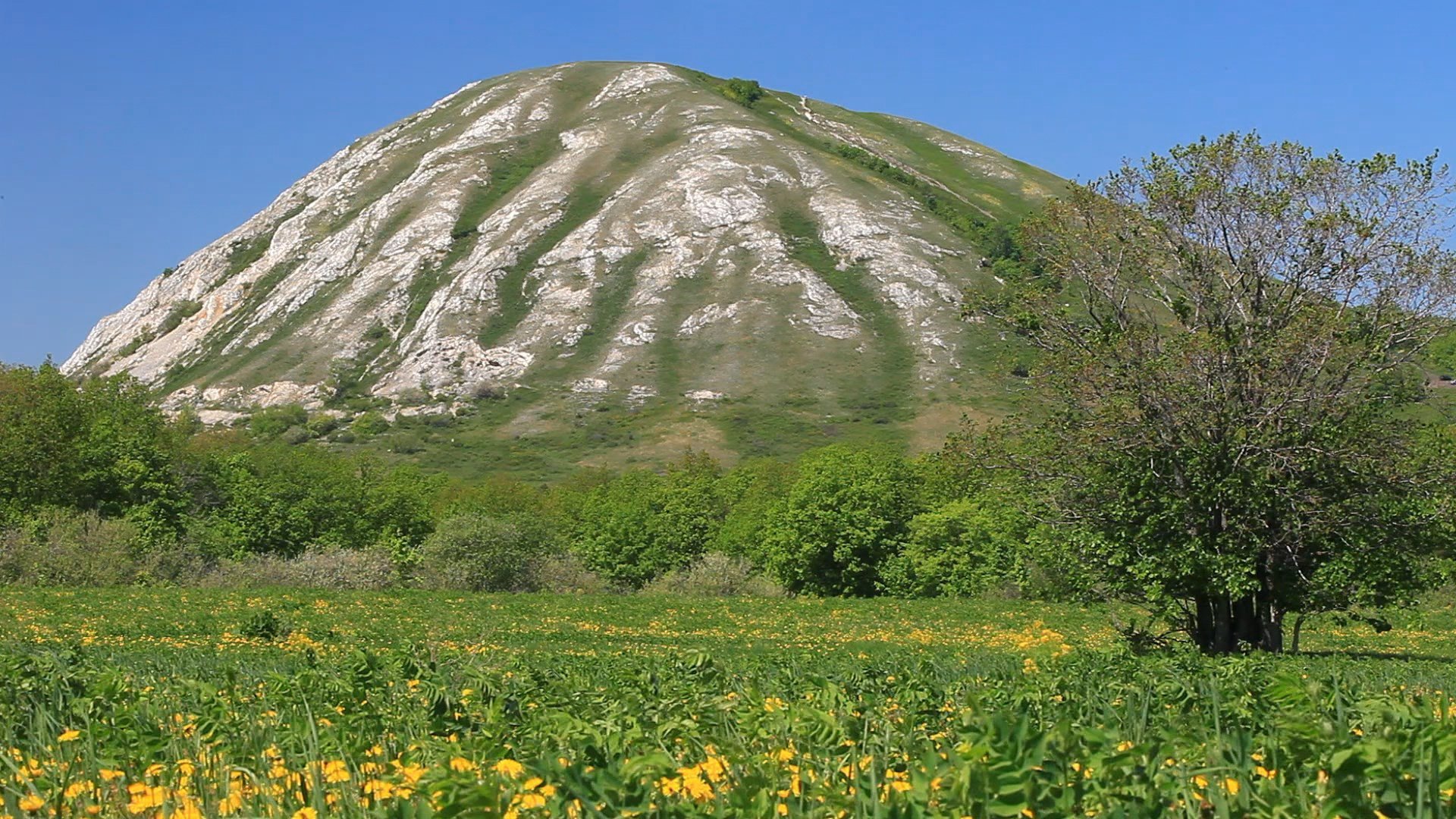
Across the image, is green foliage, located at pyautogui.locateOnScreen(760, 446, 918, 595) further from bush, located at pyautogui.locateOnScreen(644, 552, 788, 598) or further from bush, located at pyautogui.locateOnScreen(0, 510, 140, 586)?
bush, located at pyautogui.locateOnScreen(0, 510, 140, 586)

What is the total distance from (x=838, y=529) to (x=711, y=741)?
74997mm

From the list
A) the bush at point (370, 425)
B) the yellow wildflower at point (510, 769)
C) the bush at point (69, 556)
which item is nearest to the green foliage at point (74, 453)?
the bush at point (69, 556)

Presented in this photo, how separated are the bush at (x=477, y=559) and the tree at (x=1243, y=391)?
45.7m

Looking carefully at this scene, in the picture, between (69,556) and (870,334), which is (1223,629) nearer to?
(69,556)

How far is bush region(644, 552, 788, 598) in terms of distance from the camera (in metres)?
67.2

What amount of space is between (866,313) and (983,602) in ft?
398

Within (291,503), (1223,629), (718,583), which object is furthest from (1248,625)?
(291,503)

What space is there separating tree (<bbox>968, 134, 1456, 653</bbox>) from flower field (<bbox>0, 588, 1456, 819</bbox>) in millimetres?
9633

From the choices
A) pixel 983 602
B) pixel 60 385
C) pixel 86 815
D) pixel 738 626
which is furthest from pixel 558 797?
pixel 60 385

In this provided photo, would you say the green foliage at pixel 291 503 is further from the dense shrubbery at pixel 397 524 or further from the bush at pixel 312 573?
the bush at pixel 312 573

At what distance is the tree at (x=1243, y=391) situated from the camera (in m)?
19.9

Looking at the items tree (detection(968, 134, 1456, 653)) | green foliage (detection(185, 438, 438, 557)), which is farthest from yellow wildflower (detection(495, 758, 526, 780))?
green foliage (detection(185, 438, 438, 557))

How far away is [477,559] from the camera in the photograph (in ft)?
211

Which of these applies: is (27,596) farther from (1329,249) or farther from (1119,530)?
(1329,249)
